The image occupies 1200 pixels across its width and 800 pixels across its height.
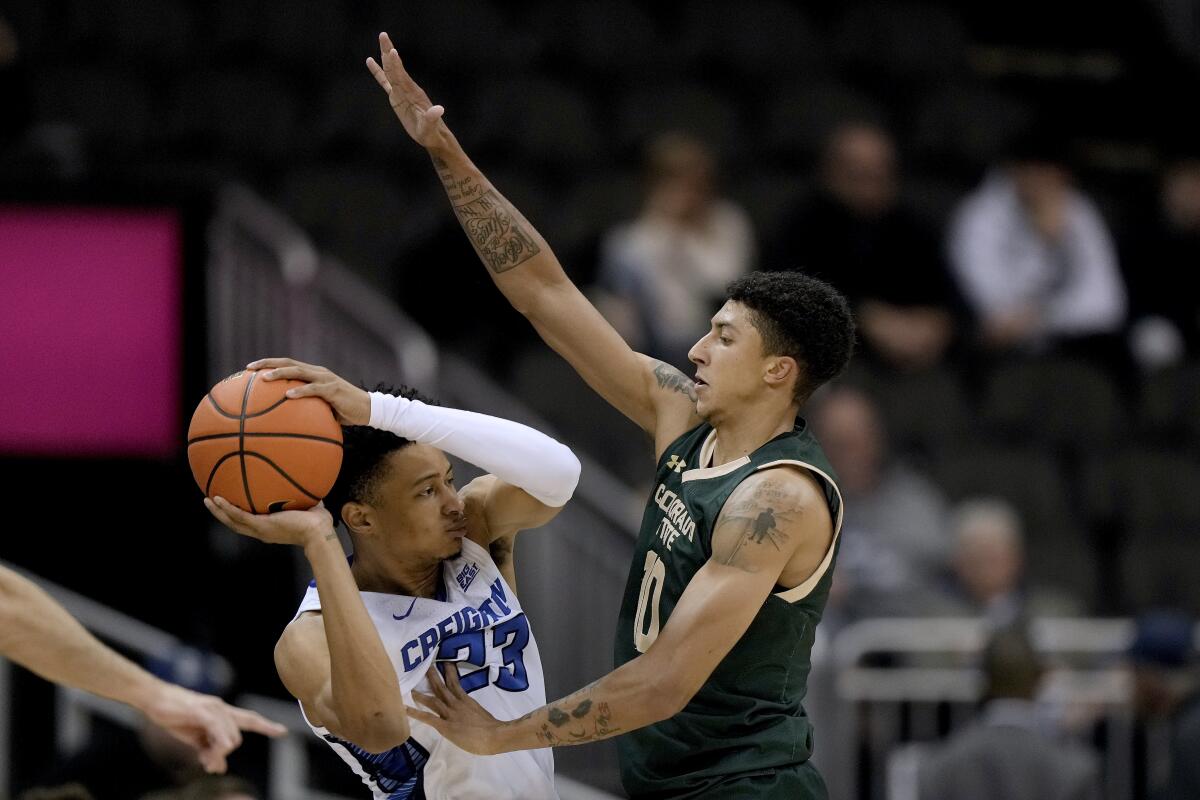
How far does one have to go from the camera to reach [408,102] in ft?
16.1

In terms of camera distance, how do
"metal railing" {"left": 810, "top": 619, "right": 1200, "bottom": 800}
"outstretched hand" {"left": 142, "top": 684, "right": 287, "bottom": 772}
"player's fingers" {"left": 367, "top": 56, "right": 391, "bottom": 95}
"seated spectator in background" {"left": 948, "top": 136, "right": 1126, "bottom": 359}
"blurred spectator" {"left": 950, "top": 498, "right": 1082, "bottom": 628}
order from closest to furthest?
"outstretched hand" {"left": 142, "top": 684, "right": 287, "bottom": 772} < "player's fingers" {"left": 367, "top": 56, "right": 391, "bottom": 95} < "metal railing" {"left": 810, "top": 619, "right": 1200, "bottom": 800} < "blurred spectator" {"left": 950, "top": 498, "right": 1082, "bottom": 628} < "seated spectator in background" {"left": 948, "top": 136, "right": 1126, "bottom": 359}

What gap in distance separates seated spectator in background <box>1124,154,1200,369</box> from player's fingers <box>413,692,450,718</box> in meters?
7.33

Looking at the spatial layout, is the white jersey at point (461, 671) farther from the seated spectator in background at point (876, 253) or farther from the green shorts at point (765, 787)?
the seated spectator in background at point (876, 253)

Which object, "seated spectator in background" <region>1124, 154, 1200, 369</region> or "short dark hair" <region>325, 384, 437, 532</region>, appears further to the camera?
"seated spectator in background" <region>1124, 154, 1200, 369</region>

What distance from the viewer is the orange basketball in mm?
4211

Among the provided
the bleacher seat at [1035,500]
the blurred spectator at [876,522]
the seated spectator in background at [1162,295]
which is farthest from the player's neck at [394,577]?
the seated spectator in background at [1162,295]

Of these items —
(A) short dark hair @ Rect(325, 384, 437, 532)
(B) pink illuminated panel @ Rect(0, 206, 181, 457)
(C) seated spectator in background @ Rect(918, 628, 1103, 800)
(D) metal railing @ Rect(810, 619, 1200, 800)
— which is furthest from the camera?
(D) metal railing @ Rect(810, 619, 1200, 800)

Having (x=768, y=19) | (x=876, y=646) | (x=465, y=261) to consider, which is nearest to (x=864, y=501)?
(x=876, y=646)

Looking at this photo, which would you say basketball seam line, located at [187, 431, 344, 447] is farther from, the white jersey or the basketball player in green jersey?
the basketball player in green jersey

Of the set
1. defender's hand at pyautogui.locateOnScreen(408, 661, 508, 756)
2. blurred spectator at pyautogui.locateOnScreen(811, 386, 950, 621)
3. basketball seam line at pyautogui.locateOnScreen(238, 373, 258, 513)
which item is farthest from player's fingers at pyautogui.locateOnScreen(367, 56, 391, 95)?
blurred spectator at pyautogui.locateOnScreen(811, 386, 950, 621)

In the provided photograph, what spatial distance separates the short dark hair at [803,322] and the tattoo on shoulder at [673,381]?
37cm

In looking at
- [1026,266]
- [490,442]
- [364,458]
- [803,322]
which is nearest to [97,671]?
[364,458]

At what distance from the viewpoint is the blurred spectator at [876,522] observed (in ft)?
28.6

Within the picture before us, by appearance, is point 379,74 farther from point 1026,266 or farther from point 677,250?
point 1026,266
